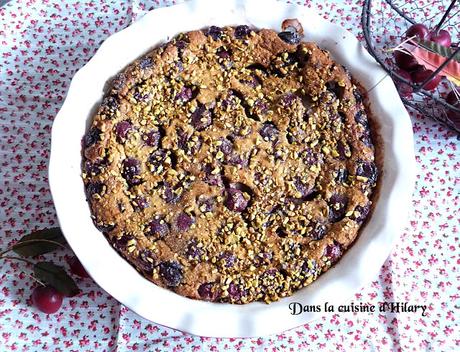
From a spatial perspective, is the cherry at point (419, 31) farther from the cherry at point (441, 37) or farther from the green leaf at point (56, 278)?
the green leaf at point (56, 278)

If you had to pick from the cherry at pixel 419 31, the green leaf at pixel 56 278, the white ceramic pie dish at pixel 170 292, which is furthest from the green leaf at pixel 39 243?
the cherry at pixel 419 31

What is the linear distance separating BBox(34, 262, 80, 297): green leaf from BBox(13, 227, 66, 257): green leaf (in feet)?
0.15

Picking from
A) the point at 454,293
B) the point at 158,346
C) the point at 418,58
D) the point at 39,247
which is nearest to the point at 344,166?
the point at 418,58

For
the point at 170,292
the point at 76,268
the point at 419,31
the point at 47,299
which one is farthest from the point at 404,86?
the point at 47,299

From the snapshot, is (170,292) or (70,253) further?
(70,253)

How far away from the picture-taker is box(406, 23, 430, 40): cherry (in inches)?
81.3

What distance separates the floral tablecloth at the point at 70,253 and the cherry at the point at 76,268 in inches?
2.0

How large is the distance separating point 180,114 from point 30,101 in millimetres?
647

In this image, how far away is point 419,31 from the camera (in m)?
2.07

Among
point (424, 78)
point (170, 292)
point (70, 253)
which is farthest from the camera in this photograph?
point (424, 78)

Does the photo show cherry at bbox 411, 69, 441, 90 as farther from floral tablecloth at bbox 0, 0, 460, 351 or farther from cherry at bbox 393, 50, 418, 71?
floral tablecloth at bbox 0, 0, 460, 351

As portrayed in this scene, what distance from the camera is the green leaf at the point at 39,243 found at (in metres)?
1.87

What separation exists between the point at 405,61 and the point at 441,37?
0.15 meters

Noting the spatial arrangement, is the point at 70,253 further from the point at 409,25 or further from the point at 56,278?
the point at 409,25
